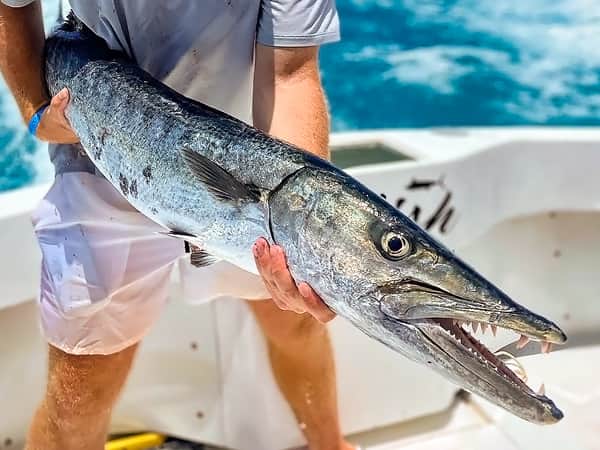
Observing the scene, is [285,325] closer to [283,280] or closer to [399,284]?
[283,280]

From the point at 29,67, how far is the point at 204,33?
0.34 meters

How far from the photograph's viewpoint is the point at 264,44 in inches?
59.4

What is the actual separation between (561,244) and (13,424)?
1.58 m

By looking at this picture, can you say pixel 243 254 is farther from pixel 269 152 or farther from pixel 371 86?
pixel 371 86

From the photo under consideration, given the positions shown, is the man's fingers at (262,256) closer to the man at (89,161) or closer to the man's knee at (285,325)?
the man at (89,161)

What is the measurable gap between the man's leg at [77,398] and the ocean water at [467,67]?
4594 millimetres

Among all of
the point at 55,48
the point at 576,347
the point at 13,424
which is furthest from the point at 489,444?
the point at 55,48

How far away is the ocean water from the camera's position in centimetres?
623

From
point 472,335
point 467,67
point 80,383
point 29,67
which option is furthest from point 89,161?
point 467,67

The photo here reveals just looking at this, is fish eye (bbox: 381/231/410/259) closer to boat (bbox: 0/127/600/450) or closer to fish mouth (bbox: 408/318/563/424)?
fish mouth (bbox: 408/318/563/424)

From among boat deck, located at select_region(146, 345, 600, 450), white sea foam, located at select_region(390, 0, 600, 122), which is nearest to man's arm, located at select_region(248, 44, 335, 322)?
boat deck, located at select_region(146, 345, 600, 450)

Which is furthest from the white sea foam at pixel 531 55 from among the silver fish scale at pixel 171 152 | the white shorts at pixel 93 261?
the silver fish scale at pixel 171 152

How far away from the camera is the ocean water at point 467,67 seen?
623 cm

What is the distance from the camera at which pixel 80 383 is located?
1.60m
